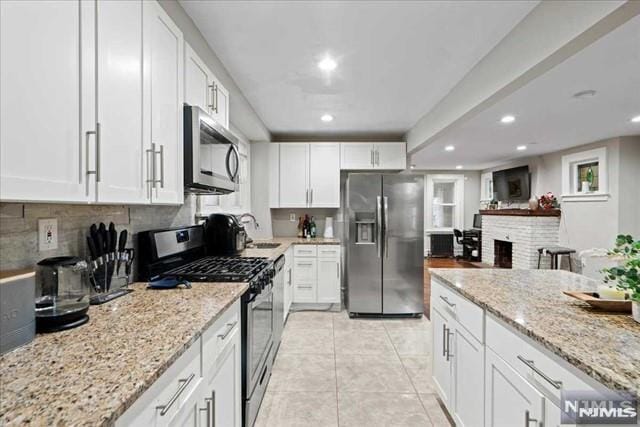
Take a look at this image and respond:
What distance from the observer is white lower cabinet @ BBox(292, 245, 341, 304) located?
4.16 m

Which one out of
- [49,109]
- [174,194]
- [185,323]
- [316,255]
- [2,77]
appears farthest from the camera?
[316,255]

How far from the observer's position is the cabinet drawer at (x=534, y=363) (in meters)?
0.96

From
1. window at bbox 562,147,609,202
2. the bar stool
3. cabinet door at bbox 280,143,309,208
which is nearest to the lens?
cabinet door at bbox 280,143,309,208

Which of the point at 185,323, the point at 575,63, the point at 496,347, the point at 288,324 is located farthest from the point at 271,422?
the point at 575,63

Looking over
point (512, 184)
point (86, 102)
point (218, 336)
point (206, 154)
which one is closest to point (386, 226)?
point (206, 154)

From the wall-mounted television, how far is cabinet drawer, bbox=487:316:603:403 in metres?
6.75

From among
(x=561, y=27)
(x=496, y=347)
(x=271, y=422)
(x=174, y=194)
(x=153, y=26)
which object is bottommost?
(x=271, y=422)

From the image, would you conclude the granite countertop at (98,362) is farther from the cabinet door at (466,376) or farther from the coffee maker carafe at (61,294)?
the cabinet door at (466,376)

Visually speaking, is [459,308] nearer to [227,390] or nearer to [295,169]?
[227,390]

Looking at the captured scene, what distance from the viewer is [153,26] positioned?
4.66 feet

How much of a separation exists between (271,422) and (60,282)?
1474 millimetres

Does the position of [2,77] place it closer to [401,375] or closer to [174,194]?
[174,194]

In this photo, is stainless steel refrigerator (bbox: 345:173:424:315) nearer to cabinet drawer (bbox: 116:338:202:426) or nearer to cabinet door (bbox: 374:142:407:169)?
cabinet door (bbox: 374:142:407:169)

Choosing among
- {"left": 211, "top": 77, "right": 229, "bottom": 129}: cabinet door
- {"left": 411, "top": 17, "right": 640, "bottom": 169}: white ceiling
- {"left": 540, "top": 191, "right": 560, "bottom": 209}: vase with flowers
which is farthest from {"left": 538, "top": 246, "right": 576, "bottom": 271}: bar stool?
{"left": 211, "top": 77, "right": 229, "bottom": 129}: cabinet door
